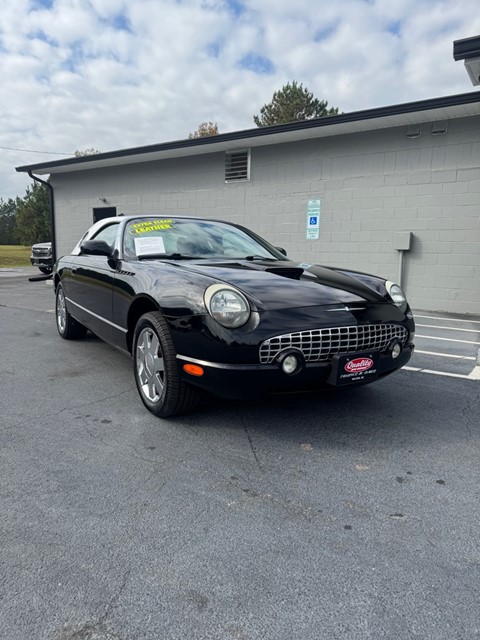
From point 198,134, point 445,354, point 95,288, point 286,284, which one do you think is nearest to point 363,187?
point 445,354

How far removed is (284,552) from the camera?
1881mm

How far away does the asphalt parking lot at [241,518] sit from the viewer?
61.4 inches

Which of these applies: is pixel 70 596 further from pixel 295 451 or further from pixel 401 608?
pixel 295 451

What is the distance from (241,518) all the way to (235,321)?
105 cm

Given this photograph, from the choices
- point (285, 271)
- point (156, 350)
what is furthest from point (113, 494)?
point (285, 271)

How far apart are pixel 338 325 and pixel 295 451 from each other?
31.0 inches

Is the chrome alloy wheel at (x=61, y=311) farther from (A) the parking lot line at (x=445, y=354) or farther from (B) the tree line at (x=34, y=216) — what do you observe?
(B) the tree line at (x=34, y=216)

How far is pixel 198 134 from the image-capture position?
40031 millimetres

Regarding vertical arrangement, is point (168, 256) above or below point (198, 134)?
below

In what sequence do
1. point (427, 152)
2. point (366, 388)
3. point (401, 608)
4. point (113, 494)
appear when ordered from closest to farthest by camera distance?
point (401, 608) < point (113, 494) < point (366, 388) < point (427, 152)

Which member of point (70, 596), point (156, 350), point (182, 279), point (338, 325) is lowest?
point (70, 596)

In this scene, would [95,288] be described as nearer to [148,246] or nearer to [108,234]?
[108,234]

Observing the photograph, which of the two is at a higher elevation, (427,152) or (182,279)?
(427,152)

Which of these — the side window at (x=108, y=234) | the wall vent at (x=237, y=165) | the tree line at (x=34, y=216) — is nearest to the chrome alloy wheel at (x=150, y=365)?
the side window at (x=108, y=234)
